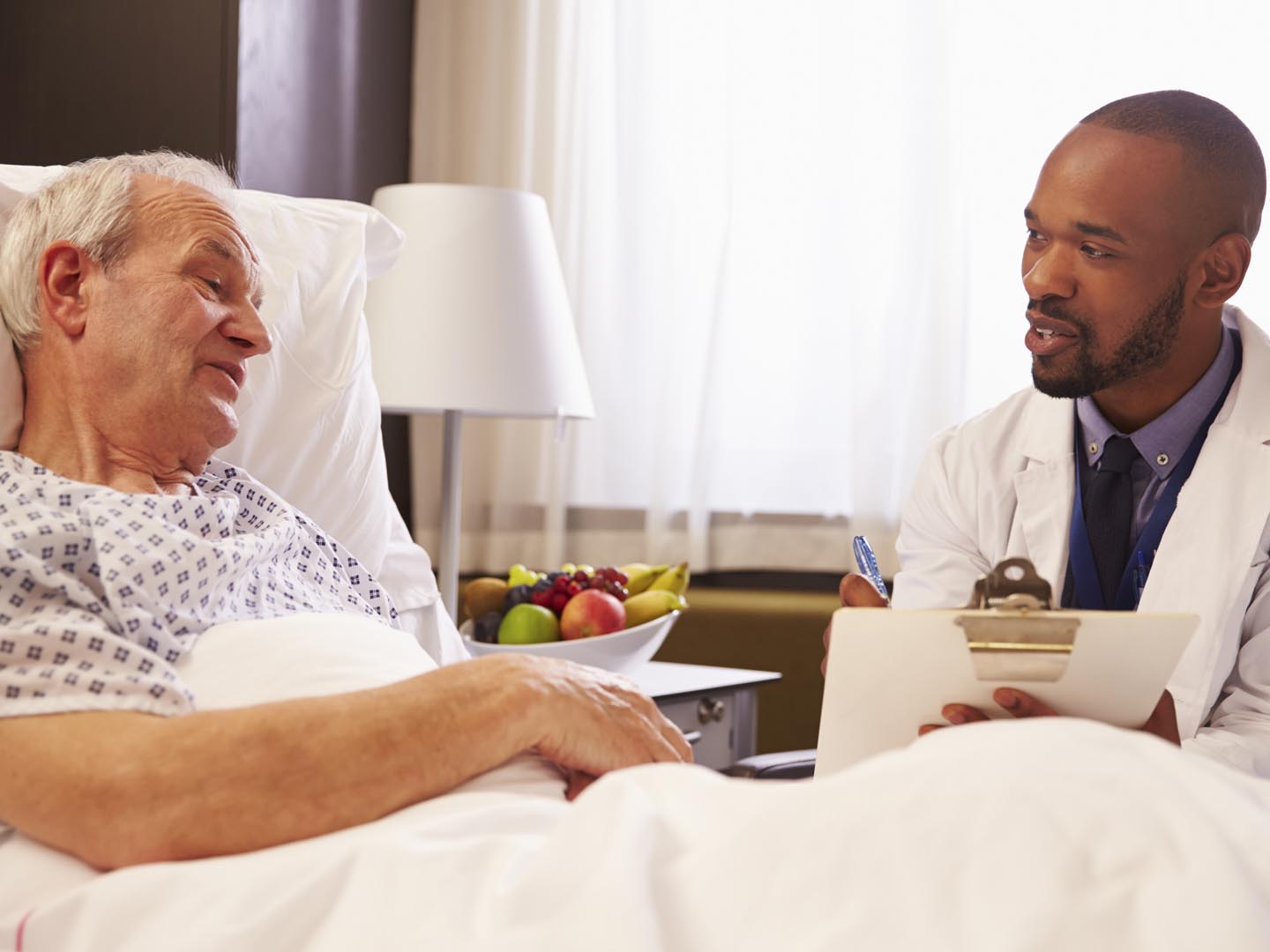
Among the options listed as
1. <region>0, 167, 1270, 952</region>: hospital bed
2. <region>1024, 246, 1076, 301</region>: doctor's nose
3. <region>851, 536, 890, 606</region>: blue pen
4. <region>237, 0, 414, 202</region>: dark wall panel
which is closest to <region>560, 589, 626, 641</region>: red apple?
<region>851, 536, 890, 606</region>: blue pen

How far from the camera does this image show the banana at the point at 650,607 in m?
2.18

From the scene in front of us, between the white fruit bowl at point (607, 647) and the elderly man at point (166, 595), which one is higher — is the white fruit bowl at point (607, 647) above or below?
below

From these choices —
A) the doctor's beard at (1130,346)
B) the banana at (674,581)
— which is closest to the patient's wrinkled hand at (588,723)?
the doctor's beard at (1130,346)

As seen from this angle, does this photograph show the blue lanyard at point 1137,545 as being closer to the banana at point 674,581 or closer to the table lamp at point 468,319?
the banana at point 674,581

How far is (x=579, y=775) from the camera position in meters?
1.23

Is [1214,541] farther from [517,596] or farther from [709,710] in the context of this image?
[517,596]

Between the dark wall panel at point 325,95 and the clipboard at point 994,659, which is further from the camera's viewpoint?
the dark wall panel at point 325,95

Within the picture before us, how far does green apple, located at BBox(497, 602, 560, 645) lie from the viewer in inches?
82.9

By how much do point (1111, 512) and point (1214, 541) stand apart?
0.15 metres

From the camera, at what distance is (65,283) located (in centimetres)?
144

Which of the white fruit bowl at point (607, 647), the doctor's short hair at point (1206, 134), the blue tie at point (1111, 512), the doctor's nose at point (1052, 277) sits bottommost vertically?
the white fruit bowl at point (607, 647)

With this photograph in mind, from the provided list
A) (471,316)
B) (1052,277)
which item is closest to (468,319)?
(471,316)

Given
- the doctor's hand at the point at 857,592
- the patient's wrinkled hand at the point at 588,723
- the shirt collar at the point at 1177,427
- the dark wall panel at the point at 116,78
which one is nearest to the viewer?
the patient's wrinkled hand at the point at 588,723

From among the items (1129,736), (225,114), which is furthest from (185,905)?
(225,114)
